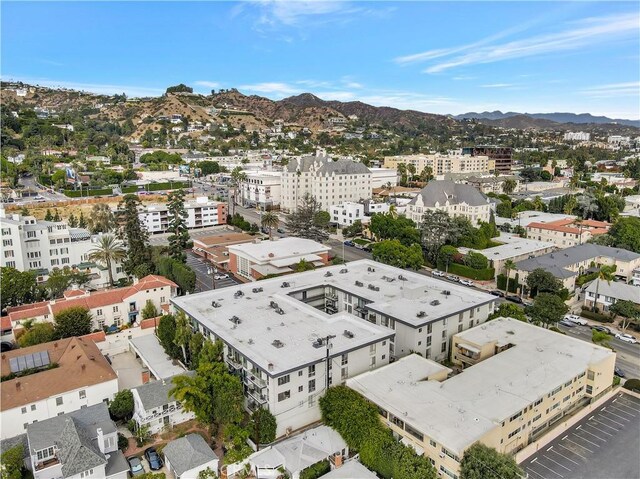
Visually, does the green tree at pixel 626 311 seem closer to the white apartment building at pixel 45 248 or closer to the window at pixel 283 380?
the window at pixel 283 380

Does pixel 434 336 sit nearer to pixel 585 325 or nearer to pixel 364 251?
pixel 585 325

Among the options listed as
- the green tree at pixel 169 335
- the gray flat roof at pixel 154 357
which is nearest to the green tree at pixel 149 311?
the gray flat roof at pixel 154 357

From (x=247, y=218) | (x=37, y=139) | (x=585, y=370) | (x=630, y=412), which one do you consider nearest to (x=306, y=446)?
(x=585, y=370)

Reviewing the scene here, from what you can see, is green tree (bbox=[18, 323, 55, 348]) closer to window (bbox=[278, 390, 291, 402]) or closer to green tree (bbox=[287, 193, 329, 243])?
window (bbox=[278, 390, 291, 402])

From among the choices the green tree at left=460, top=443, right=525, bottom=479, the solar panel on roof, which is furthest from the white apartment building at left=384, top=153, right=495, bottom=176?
the green tree at left=460, top=443, right=525, bottom=479

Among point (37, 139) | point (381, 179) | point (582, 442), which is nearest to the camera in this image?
point (582, 442)

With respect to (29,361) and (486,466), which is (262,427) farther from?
(29,361)

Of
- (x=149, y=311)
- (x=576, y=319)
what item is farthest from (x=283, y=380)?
(x=576, y=319)
